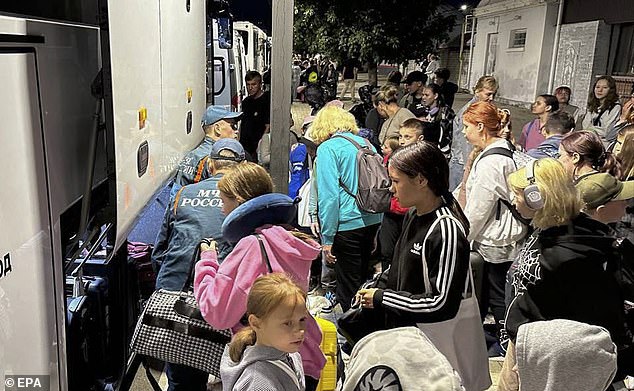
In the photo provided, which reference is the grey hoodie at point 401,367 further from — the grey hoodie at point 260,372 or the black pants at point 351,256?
the black pants at point 351,256

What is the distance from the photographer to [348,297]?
4734mm

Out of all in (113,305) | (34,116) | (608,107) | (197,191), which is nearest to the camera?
(34,116)

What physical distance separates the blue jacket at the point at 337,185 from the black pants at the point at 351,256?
0.10 metres

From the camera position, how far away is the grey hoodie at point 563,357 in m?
2.04

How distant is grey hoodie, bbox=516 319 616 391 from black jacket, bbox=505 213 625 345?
639 mm

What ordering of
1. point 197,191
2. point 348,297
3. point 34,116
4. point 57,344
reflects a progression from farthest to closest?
point 348,297, point 197,191, point 57,344, point 34,116

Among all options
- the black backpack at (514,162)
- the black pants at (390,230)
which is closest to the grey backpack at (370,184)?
Answer: the black pants at (390,230)

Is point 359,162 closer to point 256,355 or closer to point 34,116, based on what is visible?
point 256,355

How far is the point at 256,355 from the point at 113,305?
1.34 meters

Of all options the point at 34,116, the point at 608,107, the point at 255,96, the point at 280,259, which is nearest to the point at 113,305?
the point at 280,259

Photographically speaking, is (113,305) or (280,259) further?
(113,305)

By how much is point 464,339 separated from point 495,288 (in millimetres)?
1862

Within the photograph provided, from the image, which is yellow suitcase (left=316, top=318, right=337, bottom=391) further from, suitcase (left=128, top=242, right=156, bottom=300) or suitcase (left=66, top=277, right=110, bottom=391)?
suitcase (left=128, top=242, right=156, bottom=300)

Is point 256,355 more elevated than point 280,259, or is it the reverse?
point 280,259
